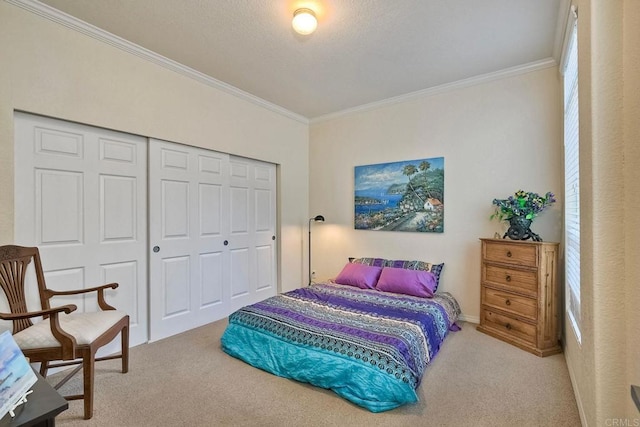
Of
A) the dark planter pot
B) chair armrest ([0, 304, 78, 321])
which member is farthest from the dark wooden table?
the dark planter pot

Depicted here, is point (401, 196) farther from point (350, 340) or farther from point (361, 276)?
point (350, 340)

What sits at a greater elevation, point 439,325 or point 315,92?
point 315,92

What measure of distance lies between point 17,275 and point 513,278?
3.96 m

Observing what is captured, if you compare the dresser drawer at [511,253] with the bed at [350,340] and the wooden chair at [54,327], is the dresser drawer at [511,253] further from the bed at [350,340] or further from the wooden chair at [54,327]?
the wooden chair at [54,327]

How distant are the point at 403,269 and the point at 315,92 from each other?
2361 mm

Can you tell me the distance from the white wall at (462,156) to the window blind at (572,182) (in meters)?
0.37

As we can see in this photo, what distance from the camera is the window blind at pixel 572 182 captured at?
2072 mm

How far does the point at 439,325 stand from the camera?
2.70 m

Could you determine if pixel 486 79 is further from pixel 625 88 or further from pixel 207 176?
pixel 207 176

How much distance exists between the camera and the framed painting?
3.57 meters

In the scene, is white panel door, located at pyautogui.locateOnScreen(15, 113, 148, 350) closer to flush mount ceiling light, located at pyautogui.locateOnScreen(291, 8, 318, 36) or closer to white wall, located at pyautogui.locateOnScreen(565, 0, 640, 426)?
flush mount ceiling light, located at pyautogui.locateOnScreen(291, 8, 318, 36)

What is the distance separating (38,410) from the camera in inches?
36.5

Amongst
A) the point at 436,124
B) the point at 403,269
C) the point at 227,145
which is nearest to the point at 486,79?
the point at 436,124

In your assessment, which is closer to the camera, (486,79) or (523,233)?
(523,233)
